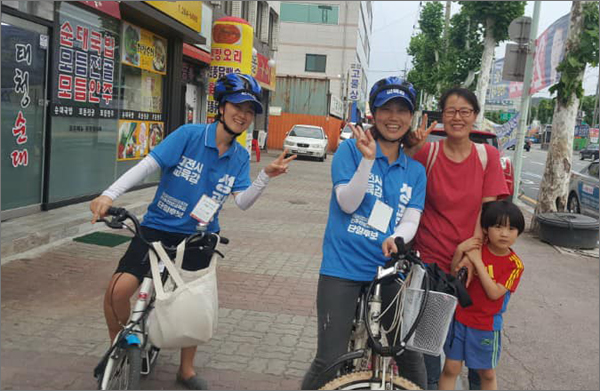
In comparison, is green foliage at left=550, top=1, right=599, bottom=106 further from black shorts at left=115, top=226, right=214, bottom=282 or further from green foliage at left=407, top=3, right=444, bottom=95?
green foliage at left=407, top=3, right=444, bottom=95

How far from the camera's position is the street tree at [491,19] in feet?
70.9

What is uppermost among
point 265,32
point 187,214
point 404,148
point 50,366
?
point 265,32

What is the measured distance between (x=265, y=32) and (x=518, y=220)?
22715 mm

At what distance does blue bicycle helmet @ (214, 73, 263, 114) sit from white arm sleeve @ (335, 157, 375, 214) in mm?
Answer: 884

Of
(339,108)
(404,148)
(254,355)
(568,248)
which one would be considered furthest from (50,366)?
(339,108)

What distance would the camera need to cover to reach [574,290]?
22.5ft

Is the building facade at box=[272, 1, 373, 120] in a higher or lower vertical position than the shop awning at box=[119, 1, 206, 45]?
higher

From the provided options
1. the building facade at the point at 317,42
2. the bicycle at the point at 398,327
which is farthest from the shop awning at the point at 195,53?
the building facade at the point at 317,42

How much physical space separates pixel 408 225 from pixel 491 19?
2202 cm

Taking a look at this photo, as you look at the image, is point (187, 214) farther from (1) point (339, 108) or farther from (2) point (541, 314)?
(1) point (339, 108)

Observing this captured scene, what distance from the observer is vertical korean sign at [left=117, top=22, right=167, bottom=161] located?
10633mm

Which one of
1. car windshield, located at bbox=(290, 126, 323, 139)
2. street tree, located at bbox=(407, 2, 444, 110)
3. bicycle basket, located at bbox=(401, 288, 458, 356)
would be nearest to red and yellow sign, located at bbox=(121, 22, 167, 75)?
bicycle basket, located at bbox=(401, 288, 458, 356)

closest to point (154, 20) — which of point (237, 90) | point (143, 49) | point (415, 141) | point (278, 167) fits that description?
point (143, 49)

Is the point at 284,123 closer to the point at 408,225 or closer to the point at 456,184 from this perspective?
the point at 456,184
